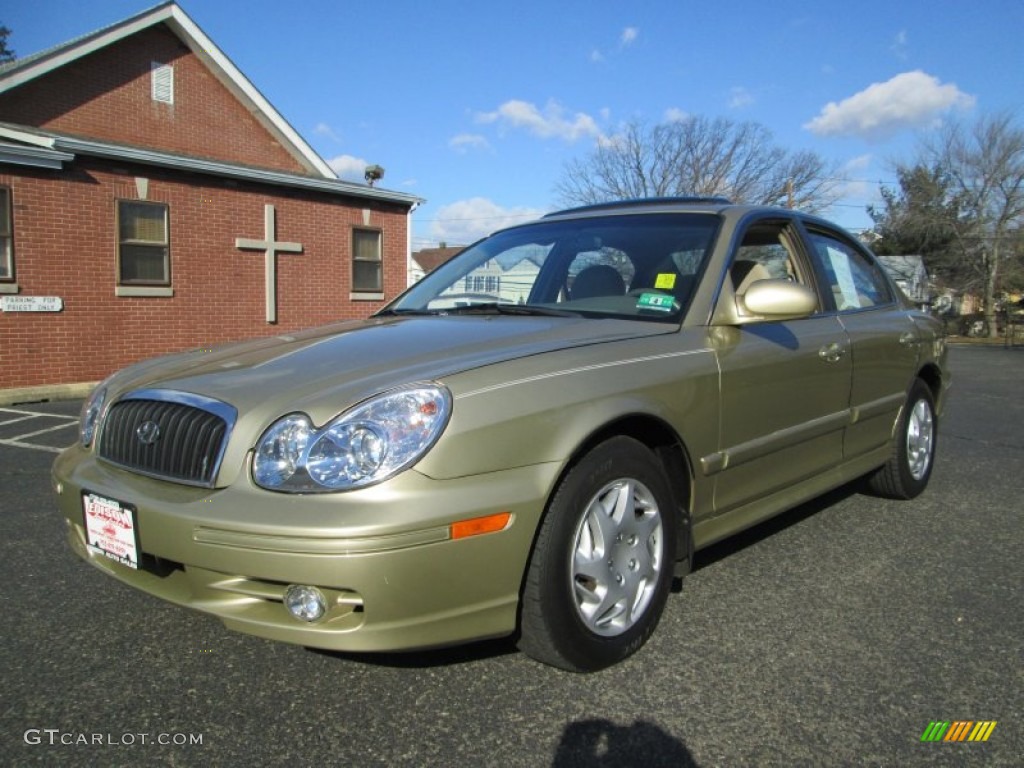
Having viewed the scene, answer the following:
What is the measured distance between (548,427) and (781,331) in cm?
150

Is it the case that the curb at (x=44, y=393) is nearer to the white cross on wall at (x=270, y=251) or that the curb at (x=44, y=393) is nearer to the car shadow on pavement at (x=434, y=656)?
the white cross on wall at (x=270, y=251)

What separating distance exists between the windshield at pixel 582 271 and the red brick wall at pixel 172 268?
7089mm

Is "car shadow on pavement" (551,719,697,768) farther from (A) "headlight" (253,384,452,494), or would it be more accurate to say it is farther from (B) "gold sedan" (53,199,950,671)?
(A) "headlight" (253,384,452,494)

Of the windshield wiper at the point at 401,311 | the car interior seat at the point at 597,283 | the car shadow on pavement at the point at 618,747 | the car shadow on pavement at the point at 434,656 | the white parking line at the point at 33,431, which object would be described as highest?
the car interior seat at the point at 597,283

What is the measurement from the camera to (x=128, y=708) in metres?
2.26

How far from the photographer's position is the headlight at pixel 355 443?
206cm

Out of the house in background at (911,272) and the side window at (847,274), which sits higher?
the house in background at (911,272)

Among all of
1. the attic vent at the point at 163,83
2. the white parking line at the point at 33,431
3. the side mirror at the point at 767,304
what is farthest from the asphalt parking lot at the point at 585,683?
the attic vent at the point at 163,83

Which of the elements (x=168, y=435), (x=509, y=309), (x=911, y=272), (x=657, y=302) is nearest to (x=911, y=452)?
(x=657, y=302)

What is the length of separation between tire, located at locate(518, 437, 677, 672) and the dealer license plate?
45.7 inches

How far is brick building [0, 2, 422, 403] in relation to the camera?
9922 mm

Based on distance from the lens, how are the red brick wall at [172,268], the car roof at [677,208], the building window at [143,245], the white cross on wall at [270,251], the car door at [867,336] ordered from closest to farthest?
the car roof at [677,208]
the car door at [867,336]
the red brick wall at [172,268]
the building window at [143,245]
the white cross on wall at [270,251]

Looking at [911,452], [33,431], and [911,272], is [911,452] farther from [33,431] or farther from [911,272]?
[911,272]

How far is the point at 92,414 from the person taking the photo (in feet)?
9.47
